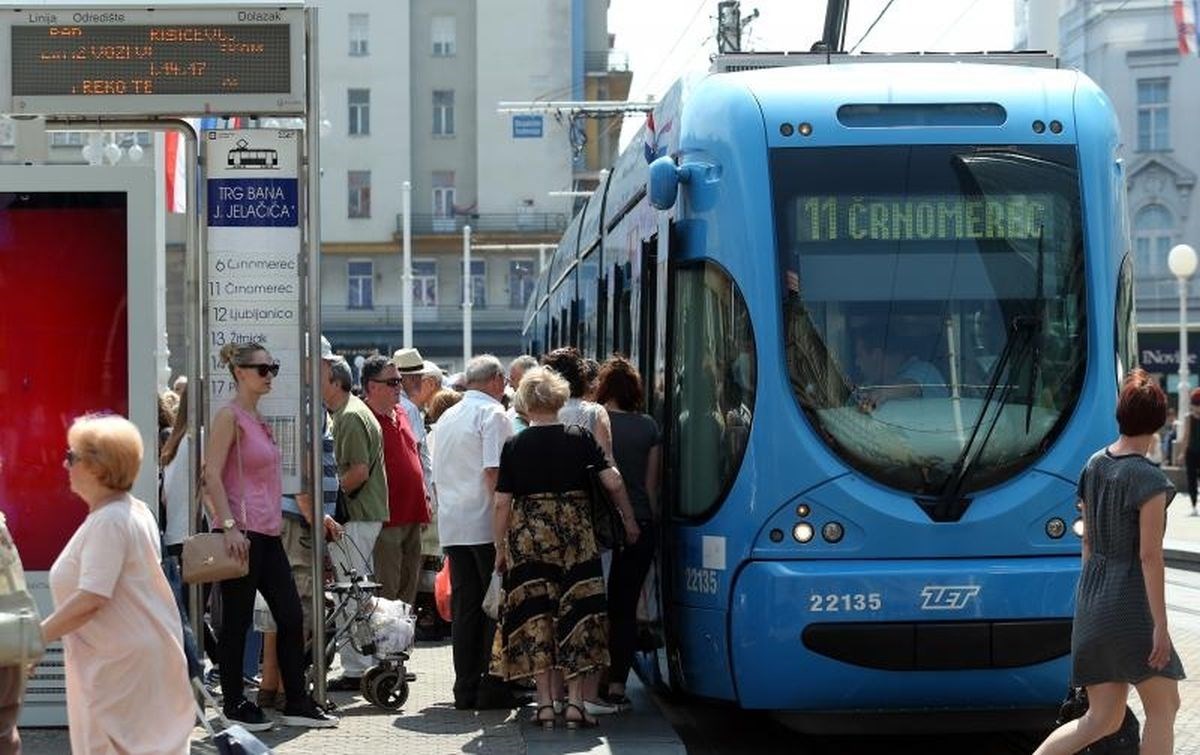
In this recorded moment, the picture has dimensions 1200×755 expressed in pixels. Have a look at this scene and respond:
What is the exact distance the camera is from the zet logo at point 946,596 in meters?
8.84

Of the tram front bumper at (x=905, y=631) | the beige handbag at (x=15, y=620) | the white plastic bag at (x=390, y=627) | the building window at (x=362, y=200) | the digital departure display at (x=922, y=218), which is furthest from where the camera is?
the building window at (x=362, y=200)

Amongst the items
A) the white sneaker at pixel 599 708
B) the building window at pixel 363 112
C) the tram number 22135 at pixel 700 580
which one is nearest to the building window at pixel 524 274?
the building window at pixel 363 112

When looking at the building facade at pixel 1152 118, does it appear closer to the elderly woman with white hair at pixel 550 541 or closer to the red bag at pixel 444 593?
the red bag at pixel 444 593

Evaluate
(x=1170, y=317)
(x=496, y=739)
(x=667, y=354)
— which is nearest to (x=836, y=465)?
(x=667, y=354)

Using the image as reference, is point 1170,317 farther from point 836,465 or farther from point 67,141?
point 836,465

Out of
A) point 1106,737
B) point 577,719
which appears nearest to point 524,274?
point 577,719

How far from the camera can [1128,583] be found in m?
7.18

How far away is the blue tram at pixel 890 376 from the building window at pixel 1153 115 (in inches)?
2241

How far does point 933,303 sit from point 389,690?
127 inches

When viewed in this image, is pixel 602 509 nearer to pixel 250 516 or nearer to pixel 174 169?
pixel 250 516

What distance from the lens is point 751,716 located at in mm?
11219

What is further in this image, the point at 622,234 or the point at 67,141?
the point at 67,141

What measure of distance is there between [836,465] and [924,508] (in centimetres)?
39

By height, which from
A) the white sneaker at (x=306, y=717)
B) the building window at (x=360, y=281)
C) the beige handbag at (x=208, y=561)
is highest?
the building window at (x=360, y=281)
